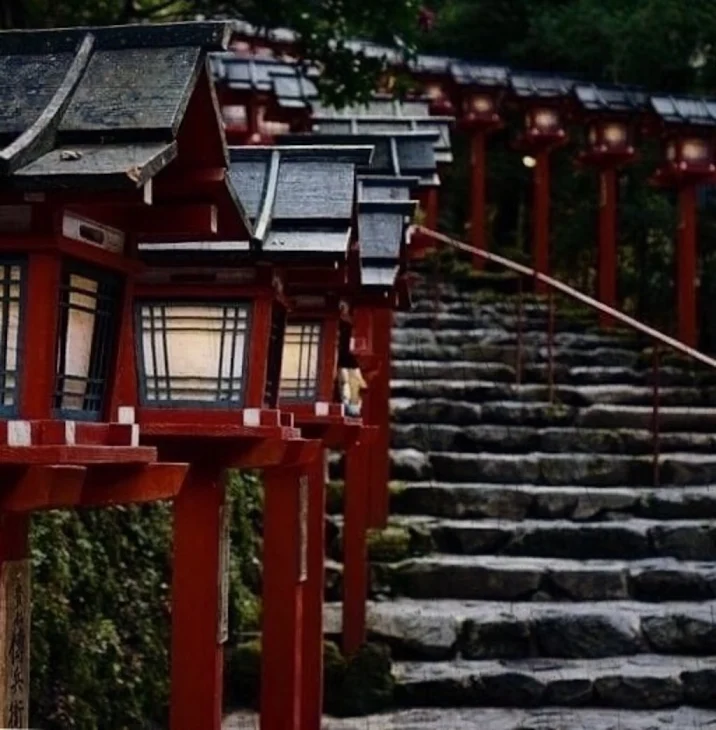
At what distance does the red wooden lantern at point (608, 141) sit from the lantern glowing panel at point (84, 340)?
15.6 metres

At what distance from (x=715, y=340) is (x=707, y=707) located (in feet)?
36.5

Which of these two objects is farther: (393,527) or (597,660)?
(393,527)

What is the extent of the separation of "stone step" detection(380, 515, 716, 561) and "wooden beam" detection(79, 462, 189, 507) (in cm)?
786

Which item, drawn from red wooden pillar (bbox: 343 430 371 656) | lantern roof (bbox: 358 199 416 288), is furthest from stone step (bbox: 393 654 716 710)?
lantern roof (bbox: 358 199 416 288)

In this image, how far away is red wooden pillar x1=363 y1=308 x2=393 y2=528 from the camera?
11969 mm

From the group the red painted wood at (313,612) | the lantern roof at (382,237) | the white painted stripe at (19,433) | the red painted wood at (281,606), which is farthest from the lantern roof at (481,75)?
the white painted stripe at (19,433)

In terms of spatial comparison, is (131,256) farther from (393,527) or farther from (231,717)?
(393,527)

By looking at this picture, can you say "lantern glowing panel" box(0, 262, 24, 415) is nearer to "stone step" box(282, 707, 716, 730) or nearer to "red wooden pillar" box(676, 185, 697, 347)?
"stone step" box(282, 707, 716, 730)

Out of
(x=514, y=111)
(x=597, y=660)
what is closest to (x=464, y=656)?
(x=597, y=660)

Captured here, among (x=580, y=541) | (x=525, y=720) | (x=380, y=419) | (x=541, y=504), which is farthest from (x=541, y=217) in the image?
(x=525, y=720)

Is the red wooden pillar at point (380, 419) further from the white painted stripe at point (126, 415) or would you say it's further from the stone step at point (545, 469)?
the white painted stripe at point (126, 415)

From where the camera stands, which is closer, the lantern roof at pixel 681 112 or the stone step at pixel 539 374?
the stone step at pixel 539 374

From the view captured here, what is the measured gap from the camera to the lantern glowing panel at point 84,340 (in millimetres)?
3986

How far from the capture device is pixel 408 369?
53.0 feet
